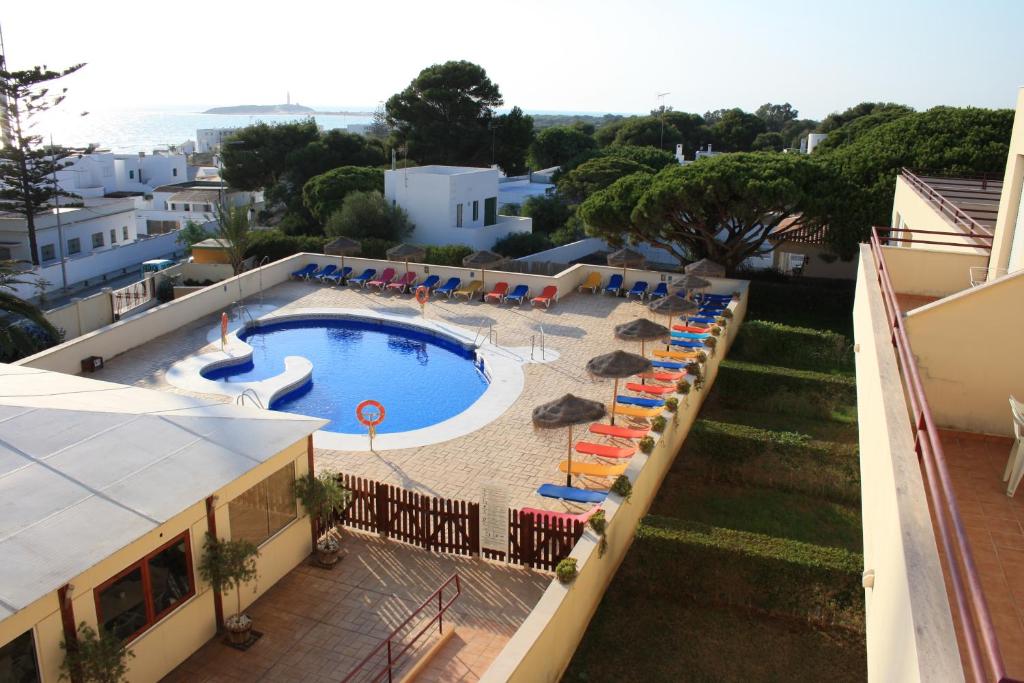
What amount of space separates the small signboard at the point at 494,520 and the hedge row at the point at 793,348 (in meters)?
11.7

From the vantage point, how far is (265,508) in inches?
425

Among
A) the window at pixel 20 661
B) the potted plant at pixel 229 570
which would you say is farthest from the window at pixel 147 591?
the window at pixel 20 661

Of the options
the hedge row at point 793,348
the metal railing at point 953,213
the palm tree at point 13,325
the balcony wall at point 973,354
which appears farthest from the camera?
the hedge row at point 793,348

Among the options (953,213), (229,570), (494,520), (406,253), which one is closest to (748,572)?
(494,520)

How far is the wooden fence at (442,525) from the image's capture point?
11289mm

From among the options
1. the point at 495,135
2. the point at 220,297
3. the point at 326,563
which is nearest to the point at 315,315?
the point at 220,297

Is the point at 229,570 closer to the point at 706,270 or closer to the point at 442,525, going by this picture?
the point at 442,525

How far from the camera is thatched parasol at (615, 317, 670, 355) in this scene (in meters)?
17.3

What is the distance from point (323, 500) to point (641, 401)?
25.0ft

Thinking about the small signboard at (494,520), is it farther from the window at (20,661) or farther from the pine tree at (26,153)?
the pine tree at (26,153)

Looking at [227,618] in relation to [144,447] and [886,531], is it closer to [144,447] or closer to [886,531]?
[144,447]

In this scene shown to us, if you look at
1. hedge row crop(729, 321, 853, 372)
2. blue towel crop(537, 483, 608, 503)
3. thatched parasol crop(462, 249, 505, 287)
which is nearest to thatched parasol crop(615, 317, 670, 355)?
hedge row crop(729, 321, 853, 372)

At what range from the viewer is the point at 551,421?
13031 millimetres

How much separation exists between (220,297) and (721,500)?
56.7 ft
